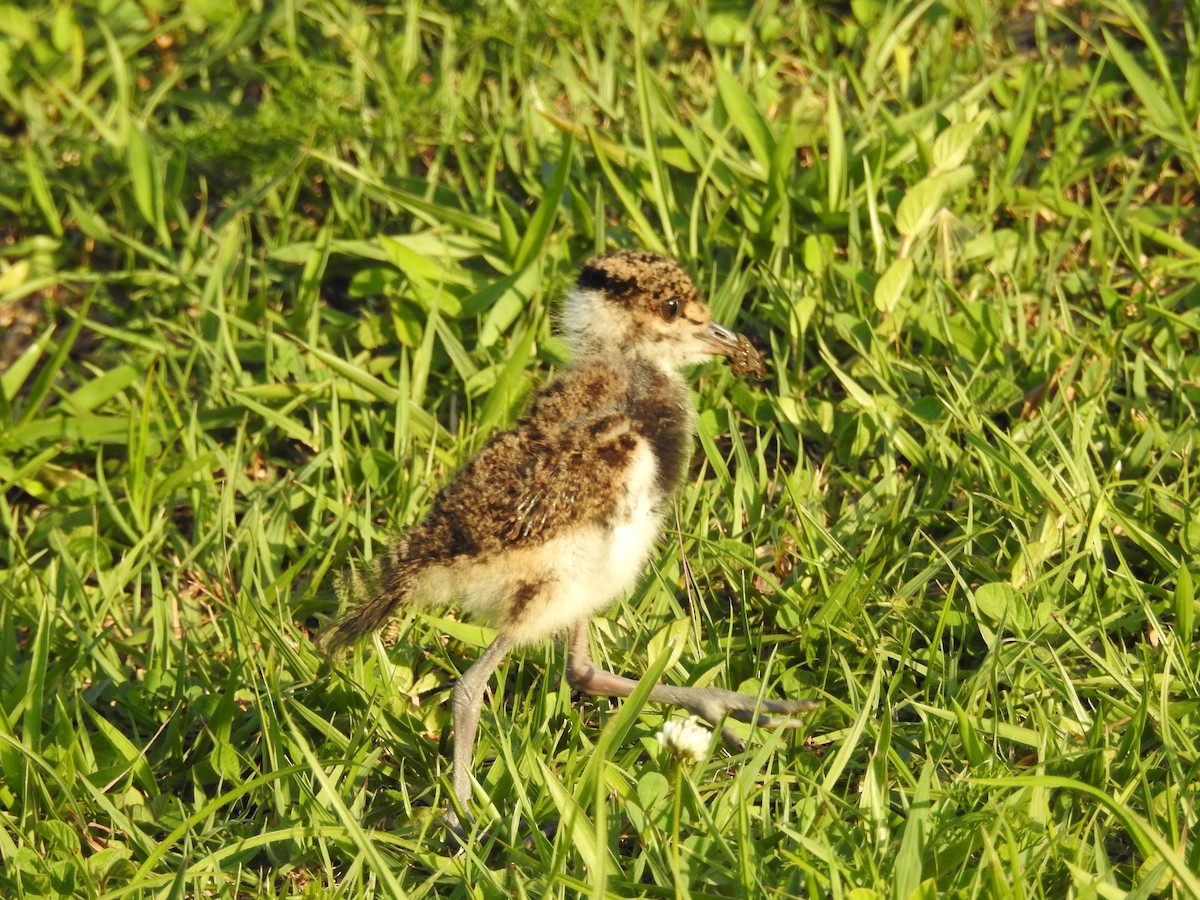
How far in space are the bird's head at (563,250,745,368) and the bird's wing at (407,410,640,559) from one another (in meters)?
0.40

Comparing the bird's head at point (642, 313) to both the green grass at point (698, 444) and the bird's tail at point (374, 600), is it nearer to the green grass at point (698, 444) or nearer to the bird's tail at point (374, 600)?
the green grass at point (698, 444)

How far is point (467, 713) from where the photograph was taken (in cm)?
354

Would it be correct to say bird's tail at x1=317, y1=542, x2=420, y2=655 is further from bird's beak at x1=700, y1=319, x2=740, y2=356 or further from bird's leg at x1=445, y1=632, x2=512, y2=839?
bird's beak at x1=700, y1=319, x2=740, y2=356

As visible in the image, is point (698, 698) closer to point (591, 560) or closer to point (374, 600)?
point (591, 560)

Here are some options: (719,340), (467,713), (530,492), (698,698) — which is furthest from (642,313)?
(467,713)

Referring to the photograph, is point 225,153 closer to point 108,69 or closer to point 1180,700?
point 108,69

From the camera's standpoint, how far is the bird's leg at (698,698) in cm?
350

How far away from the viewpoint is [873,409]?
4258mm

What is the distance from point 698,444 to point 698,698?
1.17 metres

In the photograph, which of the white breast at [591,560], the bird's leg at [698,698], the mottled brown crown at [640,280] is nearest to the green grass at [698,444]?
the bird's leg at [698,698]

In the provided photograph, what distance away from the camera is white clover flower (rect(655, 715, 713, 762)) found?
3283 millimetres

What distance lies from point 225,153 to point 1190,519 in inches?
140

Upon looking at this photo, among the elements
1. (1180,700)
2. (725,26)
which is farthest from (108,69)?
(1180,700)

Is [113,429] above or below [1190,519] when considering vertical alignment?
below
